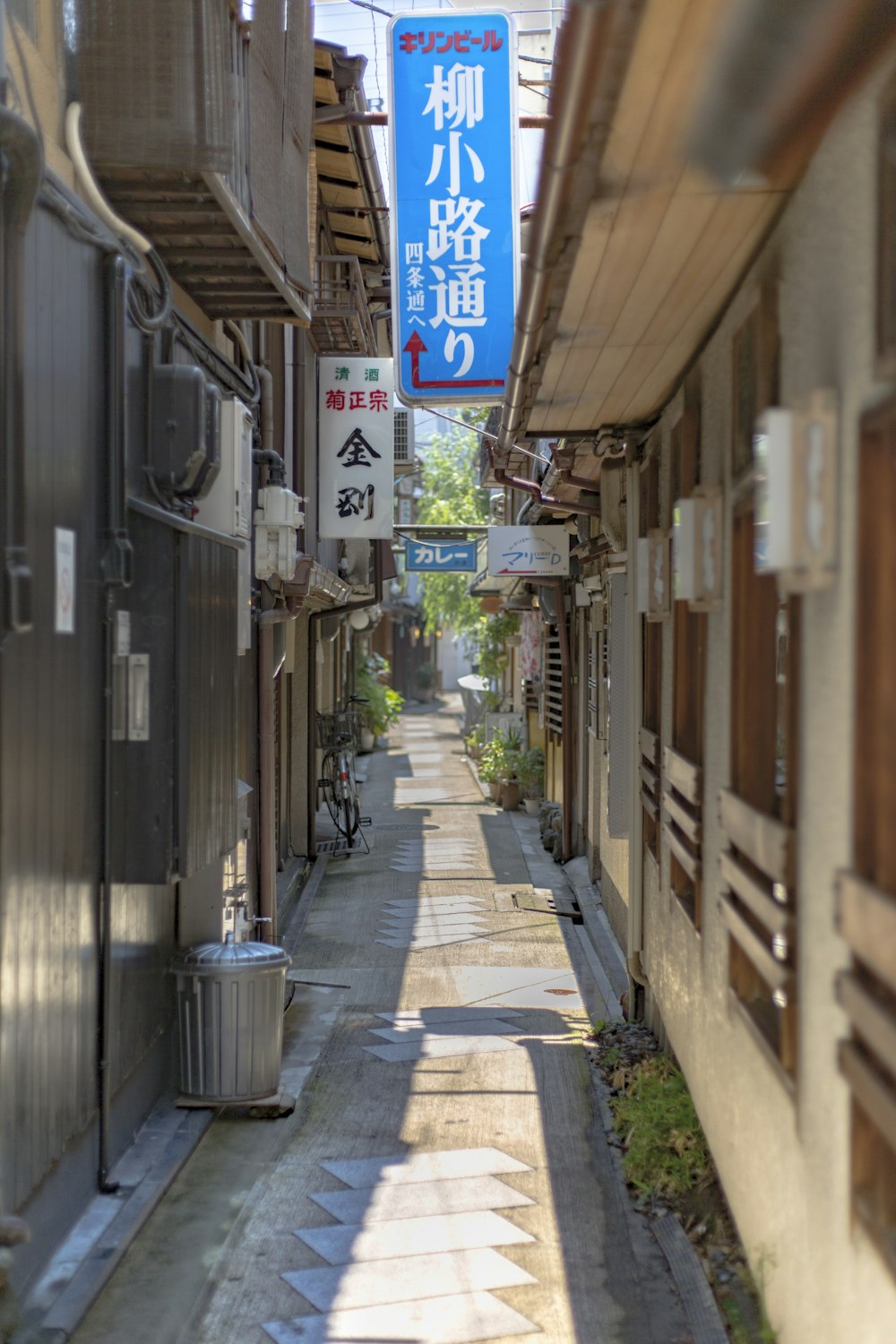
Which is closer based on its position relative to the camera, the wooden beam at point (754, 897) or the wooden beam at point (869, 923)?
the wooden beam at point (869, 923)

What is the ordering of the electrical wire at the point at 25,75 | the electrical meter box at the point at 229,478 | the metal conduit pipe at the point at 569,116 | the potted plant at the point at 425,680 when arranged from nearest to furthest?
the metal conduit pipe at the point at 569,116 → the electrical wire at the point at 25,75 → the electrical meter box at the point at 229,478 → the potted plant at the point at 425,680

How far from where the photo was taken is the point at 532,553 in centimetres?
1503

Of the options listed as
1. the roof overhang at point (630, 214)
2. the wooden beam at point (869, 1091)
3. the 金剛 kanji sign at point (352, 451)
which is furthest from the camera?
the 金剛 kanji sign at point (352, 451)

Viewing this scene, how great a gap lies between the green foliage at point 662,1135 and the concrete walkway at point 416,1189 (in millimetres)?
175

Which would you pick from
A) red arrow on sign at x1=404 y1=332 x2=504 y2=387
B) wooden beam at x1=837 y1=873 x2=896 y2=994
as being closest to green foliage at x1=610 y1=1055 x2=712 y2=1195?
wooden beam at x1=837 y1=873 x2=896 y2=994

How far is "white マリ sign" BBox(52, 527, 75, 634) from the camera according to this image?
5.12m

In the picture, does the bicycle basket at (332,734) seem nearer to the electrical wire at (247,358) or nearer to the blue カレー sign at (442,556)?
the blue カレー sign at (442,556)

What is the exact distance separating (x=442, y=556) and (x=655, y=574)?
17346 millimetres

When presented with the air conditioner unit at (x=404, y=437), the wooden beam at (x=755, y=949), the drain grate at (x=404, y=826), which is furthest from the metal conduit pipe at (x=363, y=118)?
the drain grate at (x=404, y=826)

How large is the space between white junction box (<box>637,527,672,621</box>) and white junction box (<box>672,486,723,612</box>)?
125 cm

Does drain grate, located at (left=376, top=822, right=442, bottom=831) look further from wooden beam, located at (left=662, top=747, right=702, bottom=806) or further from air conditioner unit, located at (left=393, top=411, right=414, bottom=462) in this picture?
wooden beam, located at (left=662, top=747, right=702, bottom=806)

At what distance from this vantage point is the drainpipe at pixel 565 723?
612 inches

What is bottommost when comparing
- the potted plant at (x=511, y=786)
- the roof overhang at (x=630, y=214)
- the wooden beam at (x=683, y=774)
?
the potted plant at (x=511, y=786)

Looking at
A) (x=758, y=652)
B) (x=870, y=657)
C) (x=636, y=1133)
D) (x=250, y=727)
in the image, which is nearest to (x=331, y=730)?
(x=250, y=727)
